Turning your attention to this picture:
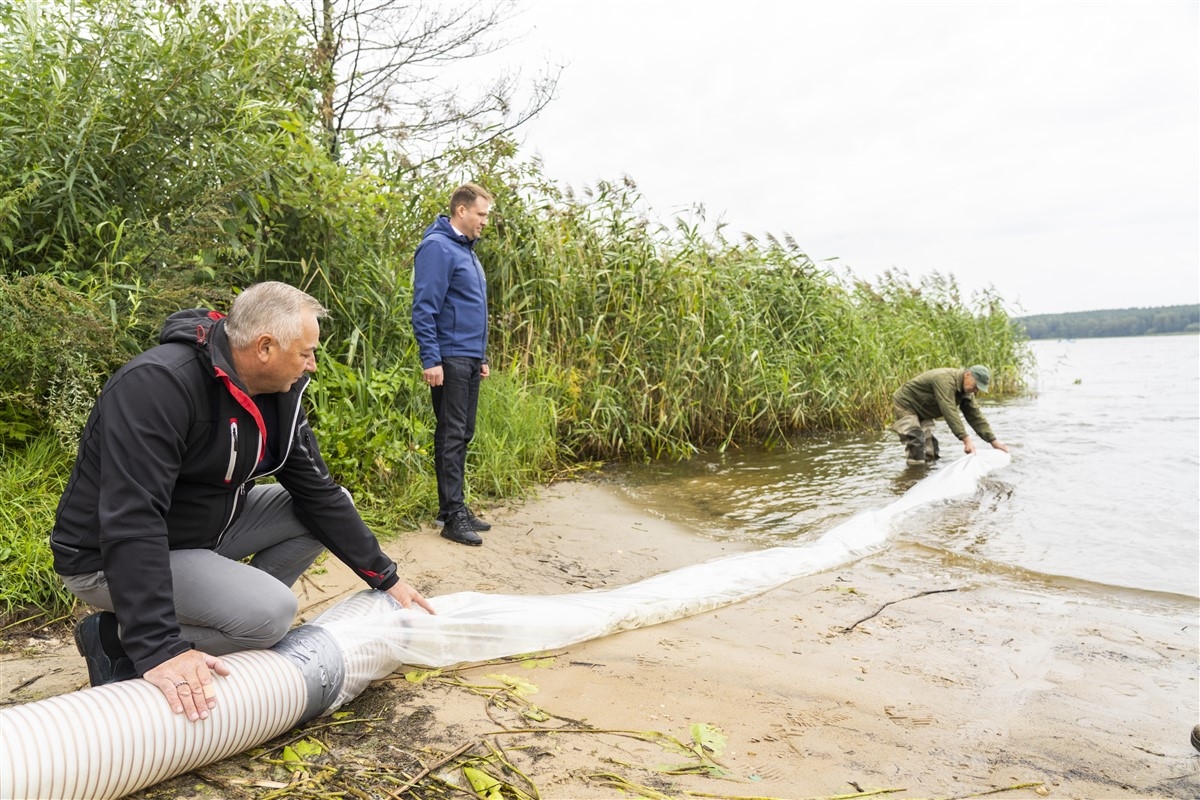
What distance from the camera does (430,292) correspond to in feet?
14.8

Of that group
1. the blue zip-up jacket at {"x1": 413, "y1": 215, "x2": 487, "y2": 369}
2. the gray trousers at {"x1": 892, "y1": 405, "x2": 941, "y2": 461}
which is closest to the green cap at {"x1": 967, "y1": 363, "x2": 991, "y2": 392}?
the gray trousers at {"x1": 892, "y1": 405, "x2": 941, "y2": 461}

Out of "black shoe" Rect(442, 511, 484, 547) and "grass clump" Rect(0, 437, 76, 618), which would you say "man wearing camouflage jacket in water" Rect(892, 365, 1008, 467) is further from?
"grass clump" Rect(0, 437, 76, 618)

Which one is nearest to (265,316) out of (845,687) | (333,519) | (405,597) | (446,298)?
(333,519)

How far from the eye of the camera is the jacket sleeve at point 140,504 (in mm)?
1972

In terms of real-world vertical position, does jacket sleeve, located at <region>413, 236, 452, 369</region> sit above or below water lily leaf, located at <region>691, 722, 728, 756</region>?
above

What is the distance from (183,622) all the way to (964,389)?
286 inches

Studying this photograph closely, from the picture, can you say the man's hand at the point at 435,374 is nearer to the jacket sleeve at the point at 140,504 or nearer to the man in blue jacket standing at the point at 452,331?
the man in blue jacket standing at the point at 452,331

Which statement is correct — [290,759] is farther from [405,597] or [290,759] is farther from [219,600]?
[405,597]

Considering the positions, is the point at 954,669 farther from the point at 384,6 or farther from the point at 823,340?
the point at 384,6

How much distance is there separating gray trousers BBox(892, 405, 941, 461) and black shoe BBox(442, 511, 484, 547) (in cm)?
505

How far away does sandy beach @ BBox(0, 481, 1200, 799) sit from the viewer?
2236 mm

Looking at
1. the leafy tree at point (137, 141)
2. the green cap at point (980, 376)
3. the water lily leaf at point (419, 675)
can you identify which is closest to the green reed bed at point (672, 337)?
the green cap at point (980, 376)

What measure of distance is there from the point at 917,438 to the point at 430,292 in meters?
5.41

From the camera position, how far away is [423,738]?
2.26 metres
